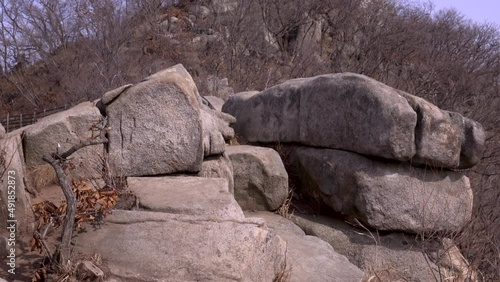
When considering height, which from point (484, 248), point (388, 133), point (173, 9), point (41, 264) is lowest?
point (484, 248)

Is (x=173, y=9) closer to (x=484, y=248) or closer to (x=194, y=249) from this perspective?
(x=484, y=248)

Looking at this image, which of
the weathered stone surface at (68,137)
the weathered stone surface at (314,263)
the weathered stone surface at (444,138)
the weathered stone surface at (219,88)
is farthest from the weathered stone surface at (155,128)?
the weathered stone surface at (219,88)

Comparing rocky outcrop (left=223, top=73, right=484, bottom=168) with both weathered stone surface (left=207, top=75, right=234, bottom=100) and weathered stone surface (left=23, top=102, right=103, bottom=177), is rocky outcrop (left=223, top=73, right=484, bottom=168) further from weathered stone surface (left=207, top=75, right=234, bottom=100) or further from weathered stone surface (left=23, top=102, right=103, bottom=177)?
weathered stone surface (left=207, top=75, right=234, bottom=100)

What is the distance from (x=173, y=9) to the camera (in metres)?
26.0

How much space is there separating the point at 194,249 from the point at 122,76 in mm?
14400

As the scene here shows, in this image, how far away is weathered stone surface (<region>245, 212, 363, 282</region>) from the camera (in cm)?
494

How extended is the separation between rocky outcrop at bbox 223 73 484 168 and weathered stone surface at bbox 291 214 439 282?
0.98 metres

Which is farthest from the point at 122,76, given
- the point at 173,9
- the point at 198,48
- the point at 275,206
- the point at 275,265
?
the point at 275,265

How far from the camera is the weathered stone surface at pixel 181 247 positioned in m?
3.96

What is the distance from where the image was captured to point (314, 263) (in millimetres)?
5270

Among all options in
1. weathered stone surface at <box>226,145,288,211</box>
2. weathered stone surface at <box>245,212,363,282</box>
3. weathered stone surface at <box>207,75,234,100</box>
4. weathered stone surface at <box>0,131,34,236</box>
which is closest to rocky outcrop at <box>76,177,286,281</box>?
weathered stone surface at <box>245,212,363,282</box>

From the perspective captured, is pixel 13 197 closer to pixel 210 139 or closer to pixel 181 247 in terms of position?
pixel 181 247

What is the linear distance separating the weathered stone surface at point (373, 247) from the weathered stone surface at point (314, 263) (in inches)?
31.2

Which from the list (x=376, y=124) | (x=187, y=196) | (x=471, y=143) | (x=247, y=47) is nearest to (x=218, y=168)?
(x=187, y=196)
